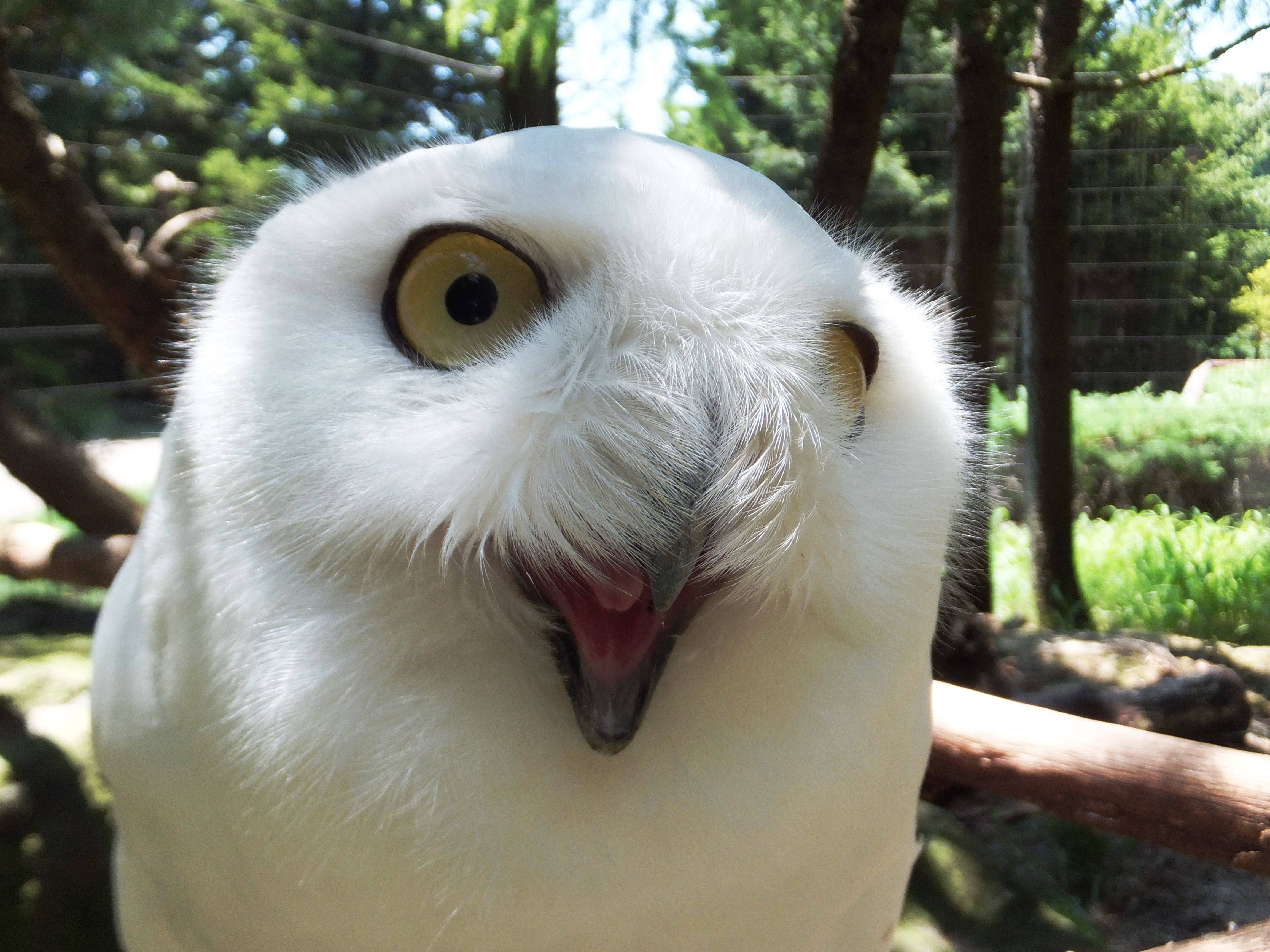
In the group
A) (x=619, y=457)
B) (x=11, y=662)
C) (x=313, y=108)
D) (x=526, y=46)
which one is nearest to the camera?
(x=619, y=457)

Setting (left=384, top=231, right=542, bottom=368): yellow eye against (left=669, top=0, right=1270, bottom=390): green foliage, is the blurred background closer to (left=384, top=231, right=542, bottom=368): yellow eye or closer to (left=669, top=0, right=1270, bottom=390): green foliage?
(left=669, top=0, right=1270, bottom=390): green foliage

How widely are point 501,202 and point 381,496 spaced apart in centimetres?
22

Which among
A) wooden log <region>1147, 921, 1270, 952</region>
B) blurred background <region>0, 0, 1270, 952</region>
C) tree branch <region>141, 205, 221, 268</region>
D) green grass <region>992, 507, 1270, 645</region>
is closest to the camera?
wooden log <region>1147, 921, 1270, 952</region>

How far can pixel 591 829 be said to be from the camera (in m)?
0.64

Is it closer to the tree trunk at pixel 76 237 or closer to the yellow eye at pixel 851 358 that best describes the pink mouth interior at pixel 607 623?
the yellow eye at pixel 851 358

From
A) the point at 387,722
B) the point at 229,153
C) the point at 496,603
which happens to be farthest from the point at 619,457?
the point at 229,153

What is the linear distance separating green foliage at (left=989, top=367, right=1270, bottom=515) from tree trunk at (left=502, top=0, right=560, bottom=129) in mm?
1737

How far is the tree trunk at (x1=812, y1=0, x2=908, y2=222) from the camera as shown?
214 centimetres

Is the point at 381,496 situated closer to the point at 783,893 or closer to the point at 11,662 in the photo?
the point at 783,893

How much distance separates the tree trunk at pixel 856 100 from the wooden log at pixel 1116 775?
1223 millimetres

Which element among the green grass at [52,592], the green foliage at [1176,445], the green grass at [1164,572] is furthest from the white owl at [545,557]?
the green grass at [1164,572]

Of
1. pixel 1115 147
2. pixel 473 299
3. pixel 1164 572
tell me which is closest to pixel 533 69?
pixel 473 299

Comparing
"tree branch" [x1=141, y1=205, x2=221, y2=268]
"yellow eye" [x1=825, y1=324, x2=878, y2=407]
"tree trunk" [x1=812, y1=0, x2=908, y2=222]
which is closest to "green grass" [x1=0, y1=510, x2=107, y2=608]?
"tree branch" [x1=141, y1=205, x2=221, y2=268]

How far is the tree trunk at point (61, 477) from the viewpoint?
258 cm
